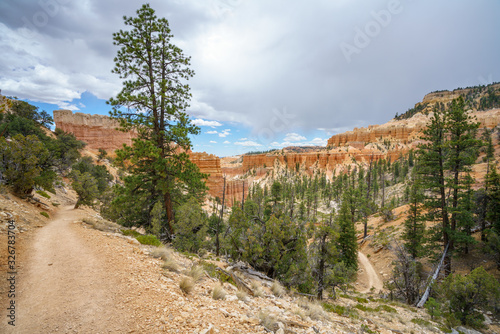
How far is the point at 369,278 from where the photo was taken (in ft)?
68.4

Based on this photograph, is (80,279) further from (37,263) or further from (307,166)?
(307,166)

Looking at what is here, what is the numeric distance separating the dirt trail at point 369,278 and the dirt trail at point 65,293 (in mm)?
21152

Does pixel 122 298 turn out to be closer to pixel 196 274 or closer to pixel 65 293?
pixel 65 293

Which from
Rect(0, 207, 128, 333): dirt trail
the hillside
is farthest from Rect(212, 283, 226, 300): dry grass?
Rect(0, 207, 128, 333): dirt trail

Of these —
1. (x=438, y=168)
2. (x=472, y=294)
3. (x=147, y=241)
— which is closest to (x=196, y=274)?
(x=147, y=241)

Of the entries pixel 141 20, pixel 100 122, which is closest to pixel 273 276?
pixel 141 20

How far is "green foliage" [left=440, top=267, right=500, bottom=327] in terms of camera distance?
988 cm

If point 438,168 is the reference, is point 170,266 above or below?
below

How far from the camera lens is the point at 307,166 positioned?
133 m

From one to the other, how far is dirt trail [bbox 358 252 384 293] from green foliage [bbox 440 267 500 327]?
864 cm

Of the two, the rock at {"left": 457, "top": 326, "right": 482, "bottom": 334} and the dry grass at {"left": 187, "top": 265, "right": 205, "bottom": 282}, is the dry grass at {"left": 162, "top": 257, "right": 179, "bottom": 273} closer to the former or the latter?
the dry grass at {"left": 187, "top": 265, "right": 205, "bottom": 282}

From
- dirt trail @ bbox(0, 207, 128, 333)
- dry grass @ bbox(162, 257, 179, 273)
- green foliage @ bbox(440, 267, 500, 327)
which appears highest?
dirt trail @ bbox(0, 207, 128, 333)

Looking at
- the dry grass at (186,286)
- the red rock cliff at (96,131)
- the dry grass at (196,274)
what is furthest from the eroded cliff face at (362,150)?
the dry grass at (186,286)

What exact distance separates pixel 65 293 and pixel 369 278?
24613 millimetres
